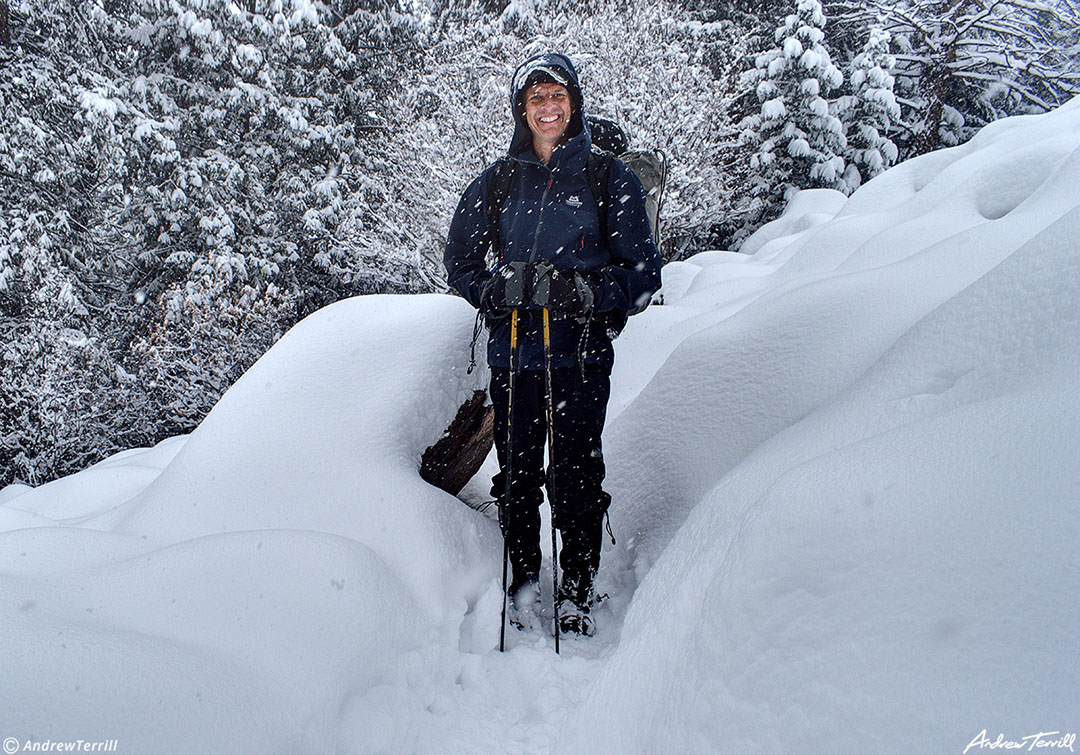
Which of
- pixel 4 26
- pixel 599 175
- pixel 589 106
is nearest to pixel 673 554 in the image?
pixel 599 175

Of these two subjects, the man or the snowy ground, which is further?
the man

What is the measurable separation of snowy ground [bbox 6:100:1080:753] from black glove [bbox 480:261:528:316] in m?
0.75

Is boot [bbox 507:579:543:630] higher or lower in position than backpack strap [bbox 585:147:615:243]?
lower

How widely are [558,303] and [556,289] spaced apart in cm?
5

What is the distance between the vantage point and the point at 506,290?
2.13 meters

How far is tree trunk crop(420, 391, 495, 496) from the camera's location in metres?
2.82

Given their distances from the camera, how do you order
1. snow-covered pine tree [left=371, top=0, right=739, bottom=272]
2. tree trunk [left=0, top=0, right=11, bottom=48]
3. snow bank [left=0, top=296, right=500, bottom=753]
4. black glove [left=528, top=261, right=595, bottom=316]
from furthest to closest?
snow-covered pine tree [left=371, top=0, right=739, bottom=272] → tree trunk [left=0, top=0, right=11, bottom=48] → black glove [left=528, top=261, right=595, bottom=316] → snow bank [left=0, top=296, right=500, bottom=753]

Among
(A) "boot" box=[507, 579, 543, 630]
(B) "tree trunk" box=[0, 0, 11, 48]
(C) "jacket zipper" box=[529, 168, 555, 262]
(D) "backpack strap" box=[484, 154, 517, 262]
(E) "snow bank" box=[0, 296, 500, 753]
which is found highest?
(B) "tree trunk" box=[0, 0, 11, 48]

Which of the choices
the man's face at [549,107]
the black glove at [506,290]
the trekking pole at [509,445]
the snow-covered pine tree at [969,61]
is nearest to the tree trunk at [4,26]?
the man's face at [549,107]

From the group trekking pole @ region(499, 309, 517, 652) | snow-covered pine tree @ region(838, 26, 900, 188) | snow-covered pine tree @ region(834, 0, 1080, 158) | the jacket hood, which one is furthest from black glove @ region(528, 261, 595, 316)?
snow-covered pine tree @ region(834, 0, 1080, 158)

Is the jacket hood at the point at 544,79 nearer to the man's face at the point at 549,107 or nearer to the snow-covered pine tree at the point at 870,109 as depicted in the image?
the man's face at the point at 549,107

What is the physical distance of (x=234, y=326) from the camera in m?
8.08

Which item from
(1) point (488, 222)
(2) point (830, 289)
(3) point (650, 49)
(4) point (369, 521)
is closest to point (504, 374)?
(1) point (488, 222)

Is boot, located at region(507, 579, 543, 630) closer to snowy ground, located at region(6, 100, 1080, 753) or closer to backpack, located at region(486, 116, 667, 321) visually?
snowy ground, located at region(6, 100, 1080, 753)
